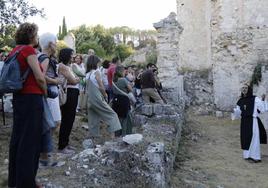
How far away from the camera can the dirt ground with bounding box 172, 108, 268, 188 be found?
7012 millimetres

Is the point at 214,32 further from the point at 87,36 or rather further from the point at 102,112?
the point at 87,36

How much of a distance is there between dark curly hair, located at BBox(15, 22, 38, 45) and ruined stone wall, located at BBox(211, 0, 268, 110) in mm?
13499

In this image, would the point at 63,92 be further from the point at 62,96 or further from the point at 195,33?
the point at 195,33

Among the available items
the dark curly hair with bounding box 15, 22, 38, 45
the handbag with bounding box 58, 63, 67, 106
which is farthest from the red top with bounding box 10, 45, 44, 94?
the handbag with bounding box 58, 63, 67, 106

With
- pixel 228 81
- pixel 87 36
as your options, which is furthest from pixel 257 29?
pixel 87 36

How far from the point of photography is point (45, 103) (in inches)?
173

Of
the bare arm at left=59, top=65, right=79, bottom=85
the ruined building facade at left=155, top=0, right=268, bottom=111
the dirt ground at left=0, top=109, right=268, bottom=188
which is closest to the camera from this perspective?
the bare arm at left=59, top=65, right=79, bottom=85

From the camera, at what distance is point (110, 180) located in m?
4.50

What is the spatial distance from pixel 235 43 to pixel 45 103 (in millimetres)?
13609

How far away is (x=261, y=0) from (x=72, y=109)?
12.1 meters

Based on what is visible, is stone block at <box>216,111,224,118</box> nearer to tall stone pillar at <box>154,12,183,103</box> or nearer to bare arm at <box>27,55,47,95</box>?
tall stone pillar at <box>154,12,183,103</box>

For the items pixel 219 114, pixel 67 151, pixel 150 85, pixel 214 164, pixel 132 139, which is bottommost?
pixel 219 114

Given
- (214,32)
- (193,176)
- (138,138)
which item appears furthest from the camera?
(214,32)

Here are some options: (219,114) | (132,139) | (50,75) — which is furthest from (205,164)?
(219,114)
